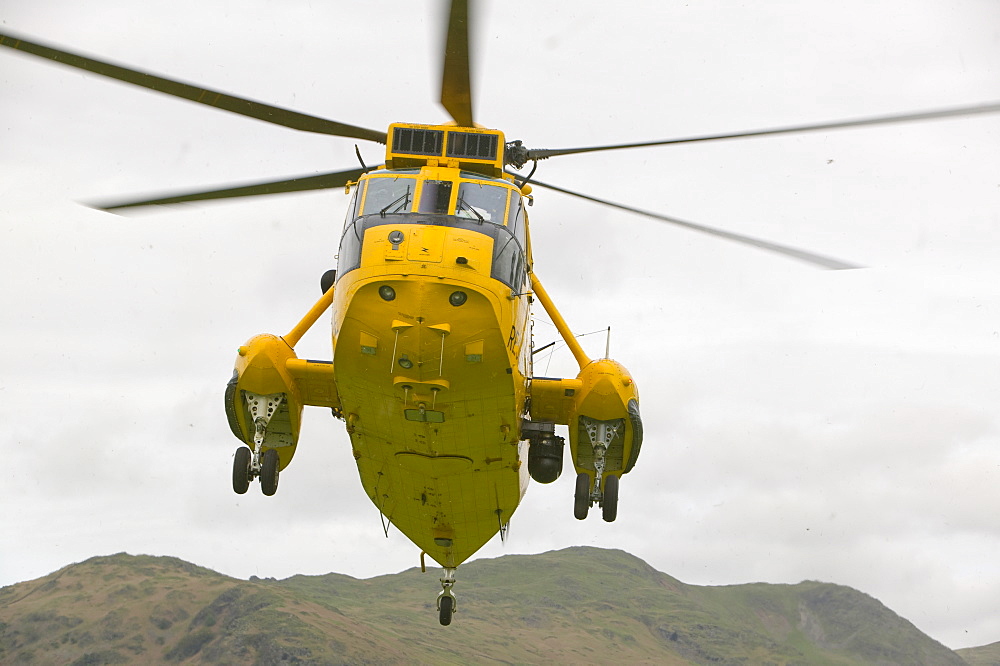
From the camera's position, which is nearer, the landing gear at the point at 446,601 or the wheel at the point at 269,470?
the wheel at the point at 269,470

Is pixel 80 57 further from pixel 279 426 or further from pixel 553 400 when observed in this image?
pixel 553 400

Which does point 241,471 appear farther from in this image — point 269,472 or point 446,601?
point 446,601

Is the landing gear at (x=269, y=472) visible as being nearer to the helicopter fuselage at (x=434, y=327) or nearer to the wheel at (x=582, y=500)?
the helicopter fuselage at (x=434, y=327)

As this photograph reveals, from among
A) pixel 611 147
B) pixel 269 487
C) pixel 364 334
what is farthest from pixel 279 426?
pixel 611 147

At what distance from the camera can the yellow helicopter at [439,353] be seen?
20.6 metres

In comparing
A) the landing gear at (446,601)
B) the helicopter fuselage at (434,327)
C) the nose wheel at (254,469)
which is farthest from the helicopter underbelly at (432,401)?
the landing gear at (446,601)

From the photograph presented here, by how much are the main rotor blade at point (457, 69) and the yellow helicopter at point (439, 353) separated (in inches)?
1.9

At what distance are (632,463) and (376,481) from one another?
5366mm

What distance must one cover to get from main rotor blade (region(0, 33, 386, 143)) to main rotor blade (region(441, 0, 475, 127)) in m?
2.48

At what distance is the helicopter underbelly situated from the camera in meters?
20.5

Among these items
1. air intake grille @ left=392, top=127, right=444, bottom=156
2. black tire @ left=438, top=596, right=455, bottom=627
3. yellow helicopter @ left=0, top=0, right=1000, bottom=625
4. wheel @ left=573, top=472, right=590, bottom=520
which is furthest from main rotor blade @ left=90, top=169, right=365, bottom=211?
black tire @ left=438, top=596, right=455, bottom=627

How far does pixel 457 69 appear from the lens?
68.4 ft

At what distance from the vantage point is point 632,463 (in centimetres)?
2616

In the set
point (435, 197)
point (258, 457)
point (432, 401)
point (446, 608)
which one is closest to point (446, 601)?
point (446, 608)
